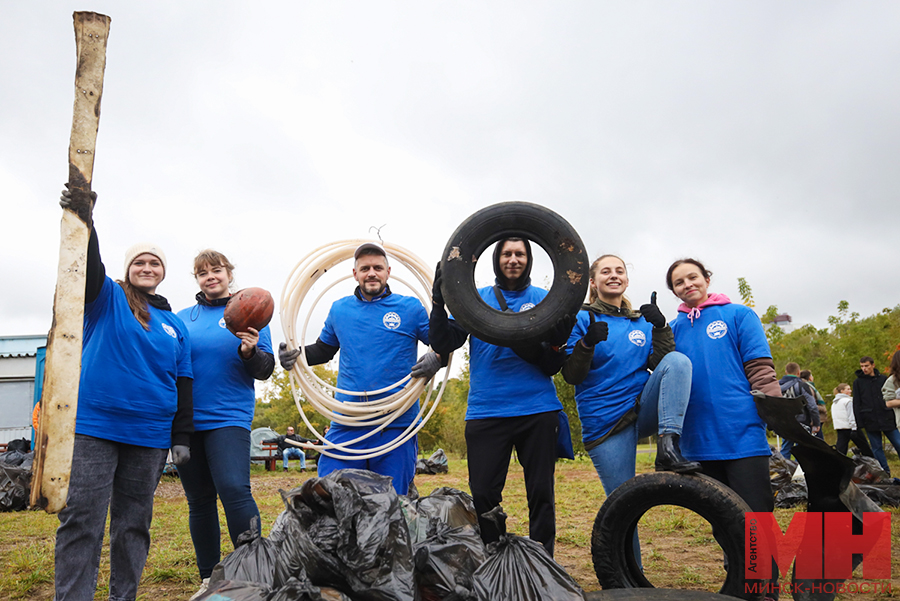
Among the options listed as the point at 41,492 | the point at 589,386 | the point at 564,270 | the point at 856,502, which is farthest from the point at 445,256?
the point at 856,502

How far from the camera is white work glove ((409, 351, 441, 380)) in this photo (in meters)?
3.25

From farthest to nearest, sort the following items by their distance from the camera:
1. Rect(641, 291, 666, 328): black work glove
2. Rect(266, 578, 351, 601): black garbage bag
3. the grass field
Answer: the grass field < Rect(641, 291, 666, 328): black work glove < Rect(266, 578, 351, 601): black garbage bag

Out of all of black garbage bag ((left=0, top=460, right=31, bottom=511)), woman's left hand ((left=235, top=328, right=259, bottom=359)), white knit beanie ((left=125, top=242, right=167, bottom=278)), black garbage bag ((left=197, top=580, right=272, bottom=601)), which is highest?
white knit beanie ((left=125, top=242, right=167, bottom=278))

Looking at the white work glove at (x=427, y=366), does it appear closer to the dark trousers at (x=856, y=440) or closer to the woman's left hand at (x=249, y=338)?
the woman's left hand at (x=249, y=338)

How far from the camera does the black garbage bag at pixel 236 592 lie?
191 cm

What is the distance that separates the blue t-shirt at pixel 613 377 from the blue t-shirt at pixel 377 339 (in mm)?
976

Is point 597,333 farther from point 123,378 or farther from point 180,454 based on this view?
point 123,378

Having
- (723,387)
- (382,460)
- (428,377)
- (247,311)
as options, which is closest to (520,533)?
(382,460)

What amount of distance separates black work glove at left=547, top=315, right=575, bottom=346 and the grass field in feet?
5.43

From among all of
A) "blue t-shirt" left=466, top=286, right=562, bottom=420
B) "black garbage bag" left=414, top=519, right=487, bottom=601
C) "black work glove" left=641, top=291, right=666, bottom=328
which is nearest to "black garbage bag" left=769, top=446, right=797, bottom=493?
"black work glove" left=641, top=291, right=666, bottom=328

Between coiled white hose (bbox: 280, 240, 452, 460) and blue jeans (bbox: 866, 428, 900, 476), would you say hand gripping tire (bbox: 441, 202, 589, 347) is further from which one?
blue jeans (bbox: 866, 428, 900, 476)

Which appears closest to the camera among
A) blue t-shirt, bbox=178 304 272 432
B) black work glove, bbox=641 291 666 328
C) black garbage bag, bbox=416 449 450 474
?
black work glove, bbox=641 291 666 328

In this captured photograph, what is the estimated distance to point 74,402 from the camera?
1.99 metres

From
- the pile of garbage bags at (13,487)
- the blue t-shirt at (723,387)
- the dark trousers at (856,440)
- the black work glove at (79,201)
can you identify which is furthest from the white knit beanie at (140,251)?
the dark trousers at (856,440)
